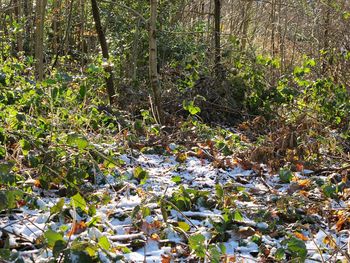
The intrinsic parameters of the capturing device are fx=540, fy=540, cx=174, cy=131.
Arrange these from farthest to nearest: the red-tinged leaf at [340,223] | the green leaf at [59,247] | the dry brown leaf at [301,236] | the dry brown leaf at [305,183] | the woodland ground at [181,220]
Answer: the dry brown leaf at [305,183] → the red-tinged leaf at [340,223] → the dry brown leaf at [301,236] → the woodland ground at [181,220] → the green leaf at [59,247]

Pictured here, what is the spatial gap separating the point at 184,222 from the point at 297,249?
58 cm

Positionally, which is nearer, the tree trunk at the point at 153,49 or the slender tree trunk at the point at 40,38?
the tree trunk at the point at 153,49

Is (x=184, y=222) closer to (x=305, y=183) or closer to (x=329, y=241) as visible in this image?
(x=329, y=241)

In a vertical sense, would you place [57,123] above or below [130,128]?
above

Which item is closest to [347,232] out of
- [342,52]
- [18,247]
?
[18,247]

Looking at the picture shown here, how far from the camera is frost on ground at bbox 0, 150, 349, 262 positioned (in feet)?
8.11

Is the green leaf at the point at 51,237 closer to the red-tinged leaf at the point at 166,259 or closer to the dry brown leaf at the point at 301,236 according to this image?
the red-tinged leaf at the point at 166,259

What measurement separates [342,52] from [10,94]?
405 centimetres

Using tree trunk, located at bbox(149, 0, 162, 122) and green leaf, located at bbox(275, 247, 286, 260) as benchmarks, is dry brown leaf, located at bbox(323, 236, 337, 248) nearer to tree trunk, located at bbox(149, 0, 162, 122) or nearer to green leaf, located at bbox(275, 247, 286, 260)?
green leaf, located at bbox(275, 247, 286, 260)

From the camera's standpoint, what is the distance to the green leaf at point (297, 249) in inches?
101

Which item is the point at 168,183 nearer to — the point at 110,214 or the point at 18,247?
the point at 110,214

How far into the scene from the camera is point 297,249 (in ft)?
8.43

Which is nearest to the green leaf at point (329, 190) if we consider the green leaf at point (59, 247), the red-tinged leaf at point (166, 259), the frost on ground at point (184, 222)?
the frost on ground at point (184, 222)

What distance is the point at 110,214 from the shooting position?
3061 millimetres
